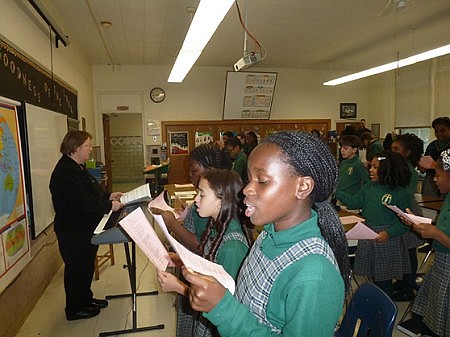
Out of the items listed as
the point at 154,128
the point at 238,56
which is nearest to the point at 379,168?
the point at 238,56

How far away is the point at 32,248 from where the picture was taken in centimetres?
299

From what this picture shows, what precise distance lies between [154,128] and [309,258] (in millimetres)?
7161

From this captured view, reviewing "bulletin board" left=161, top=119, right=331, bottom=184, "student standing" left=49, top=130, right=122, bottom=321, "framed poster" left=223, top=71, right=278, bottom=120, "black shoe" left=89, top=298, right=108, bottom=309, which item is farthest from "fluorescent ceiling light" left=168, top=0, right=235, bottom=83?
"bulletin board" left=161, top=119, right=331, bottom=184

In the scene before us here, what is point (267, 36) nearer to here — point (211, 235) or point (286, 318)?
point (211, 235)

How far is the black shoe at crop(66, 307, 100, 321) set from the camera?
2.78m

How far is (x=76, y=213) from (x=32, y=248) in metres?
0.76

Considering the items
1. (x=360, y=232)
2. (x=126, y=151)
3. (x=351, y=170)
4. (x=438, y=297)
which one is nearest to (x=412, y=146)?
(x=351, y=170)

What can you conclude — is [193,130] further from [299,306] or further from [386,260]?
[299,306]

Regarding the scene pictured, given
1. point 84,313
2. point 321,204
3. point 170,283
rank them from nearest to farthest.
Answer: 1. point 321,204
2. point 170,283
3. point 84,313

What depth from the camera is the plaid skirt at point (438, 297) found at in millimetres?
1873

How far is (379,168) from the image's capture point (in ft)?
8.25

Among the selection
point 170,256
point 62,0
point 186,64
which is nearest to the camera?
point 170,256

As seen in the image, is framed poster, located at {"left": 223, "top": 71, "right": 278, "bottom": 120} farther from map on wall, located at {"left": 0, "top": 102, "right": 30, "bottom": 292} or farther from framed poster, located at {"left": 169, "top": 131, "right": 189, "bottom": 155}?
map on wall, located at {"left": 0, "top": 102, "right": 30, "bottom": 292}

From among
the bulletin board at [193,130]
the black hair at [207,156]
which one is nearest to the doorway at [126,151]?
the bulletin board at [193,130]
